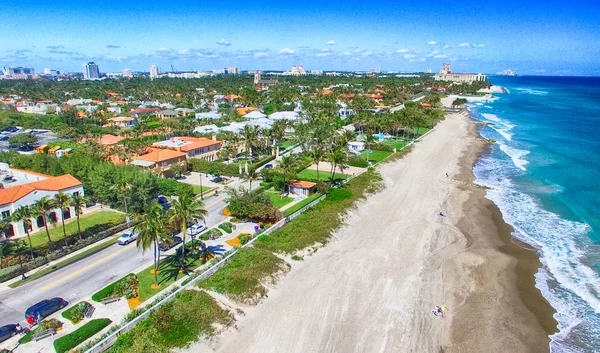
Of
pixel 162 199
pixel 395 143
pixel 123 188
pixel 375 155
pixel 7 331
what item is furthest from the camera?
pixel 395 143

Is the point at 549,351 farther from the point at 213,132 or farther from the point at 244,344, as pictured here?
the point at 213,132

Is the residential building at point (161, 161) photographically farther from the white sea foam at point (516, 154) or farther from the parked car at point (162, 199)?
the white sea foam at point (516, 154)

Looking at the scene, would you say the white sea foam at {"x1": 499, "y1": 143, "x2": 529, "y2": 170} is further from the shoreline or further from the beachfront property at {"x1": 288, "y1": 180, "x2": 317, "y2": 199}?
the beachfront property at {"x1": 288, "y1": 180, "x2": 317, "y2": 199}

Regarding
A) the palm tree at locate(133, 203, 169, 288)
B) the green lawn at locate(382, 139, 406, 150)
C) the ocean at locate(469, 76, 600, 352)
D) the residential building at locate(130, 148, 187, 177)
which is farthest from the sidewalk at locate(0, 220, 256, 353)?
the green lawn at locate(382, 139, 406, 150)

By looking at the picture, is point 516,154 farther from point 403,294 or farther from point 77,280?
point 77,280

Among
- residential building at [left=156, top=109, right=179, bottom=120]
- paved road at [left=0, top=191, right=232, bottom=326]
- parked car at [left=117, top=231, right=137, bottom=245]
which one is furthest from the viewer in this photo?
residential building at [left=156, top=109, right=179, bottom=120]

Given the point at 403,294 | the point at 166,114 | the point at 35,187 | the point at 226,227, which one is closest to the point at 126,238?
the point at 226,227
